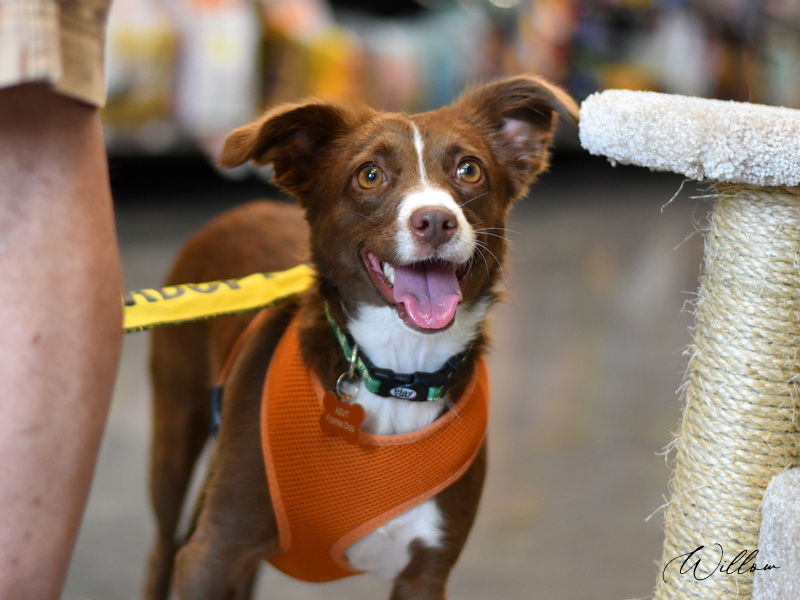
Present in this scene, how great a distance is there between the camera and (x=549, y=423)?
3561 mm

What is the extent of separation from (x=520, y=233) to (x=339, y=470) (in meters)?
1.70

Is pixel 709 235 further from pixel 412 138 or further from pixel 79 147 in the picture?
pixel 79 147

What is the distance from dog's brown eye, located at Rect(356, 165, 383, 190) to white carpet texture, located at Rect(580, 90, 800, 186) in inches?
15.0

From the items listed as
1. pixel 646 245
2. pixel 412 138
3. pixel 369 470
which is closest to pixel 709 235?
pixel 412 138

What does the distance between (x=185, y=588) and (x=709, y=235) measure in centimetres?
109

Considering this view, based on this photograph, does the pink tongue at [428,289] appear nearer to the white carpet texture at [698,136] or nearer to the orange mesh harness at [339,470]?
the orange mesh harness at [339,470]

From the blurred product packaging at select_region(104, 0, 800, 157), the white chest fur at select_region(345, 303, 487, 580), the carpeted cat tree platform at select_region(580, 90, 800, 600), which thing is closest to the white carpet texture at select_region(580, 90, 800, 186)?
the carpeted cat tree platform at select_region(580, 90, 800, 600)

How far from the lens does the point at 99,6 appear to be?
1174 millimetres

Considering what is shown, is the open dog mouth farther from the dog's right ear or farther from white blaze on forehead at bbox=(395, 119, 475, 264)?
the dog's right ear

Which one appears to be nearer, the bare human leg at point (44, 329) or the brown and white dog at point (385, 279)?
the bare human leg at point (44, 329)

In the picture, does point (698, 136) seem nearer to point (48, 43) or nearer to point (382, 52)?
point (48, 43)

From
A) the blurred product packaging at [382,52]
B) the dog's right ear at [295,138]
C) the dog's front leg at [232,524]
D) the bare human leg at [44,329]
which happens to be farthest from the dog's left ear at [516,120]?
the blurred product packaging at [382,52]

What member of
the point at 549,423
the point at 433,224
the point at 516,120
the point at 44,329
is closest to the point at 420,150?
the point at 433,224

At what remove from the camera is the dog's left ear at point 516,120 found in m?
1.99
